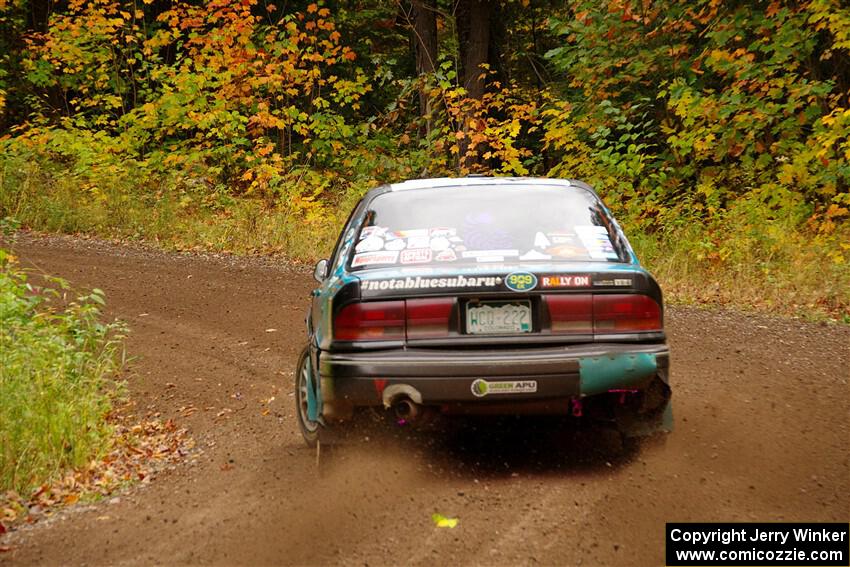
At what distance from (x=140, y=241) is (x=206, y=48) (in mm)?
5789

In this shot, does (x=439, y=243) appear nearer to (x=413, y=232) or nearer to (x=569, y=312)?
(x=413, y=232)

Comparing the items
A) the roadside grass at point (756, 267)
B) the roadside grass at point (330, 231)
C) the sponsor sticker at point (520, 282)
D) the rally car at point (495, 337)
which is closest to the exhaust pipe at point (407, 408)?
the rally car at point (495, 337)

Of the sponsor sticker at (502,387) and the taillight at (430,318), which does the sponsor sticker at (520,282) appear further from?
the sponsor sticker at (502,387)

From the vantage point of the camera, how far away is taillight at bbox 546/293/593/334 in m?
4.74

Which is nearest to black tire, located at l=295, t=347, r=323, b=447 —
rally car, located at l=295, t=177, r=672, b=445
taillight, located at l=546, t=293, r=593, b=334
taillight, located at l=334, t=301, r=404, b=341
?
rally car, located at l=295, t=177, r=672, b=445

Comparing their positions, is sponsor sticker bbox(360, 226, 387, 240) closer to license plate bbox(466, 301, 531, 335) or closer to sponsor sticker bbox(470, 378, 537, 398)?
license plate bbox(466, 301, 531, 335)

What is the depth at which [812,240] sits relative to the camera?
12.7m

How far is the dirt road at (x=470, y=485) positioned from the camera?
4.04m

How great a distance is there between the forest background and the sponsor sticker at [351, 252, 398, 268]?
6.87m

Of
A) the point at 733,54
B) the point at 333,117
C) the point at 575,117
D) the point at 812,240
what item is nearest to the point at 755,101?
the point at 733,54

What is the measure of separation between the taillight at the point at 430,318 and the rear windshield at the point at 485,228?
325 millimetres

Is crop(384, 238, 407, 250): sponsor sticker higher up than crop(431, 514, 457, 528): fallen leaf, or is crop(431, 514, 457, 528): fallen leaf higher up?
crop(384, 238, 407, 250): sponsor sticker

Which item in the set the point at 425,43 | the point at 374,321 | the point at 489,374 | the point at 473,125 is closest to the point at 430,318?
the point at 374,321

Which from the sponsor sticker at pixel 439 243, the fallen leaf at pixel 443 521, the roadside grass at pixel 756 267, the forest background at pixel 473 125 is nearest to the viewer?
the fallen leaf at pixel 443 521
